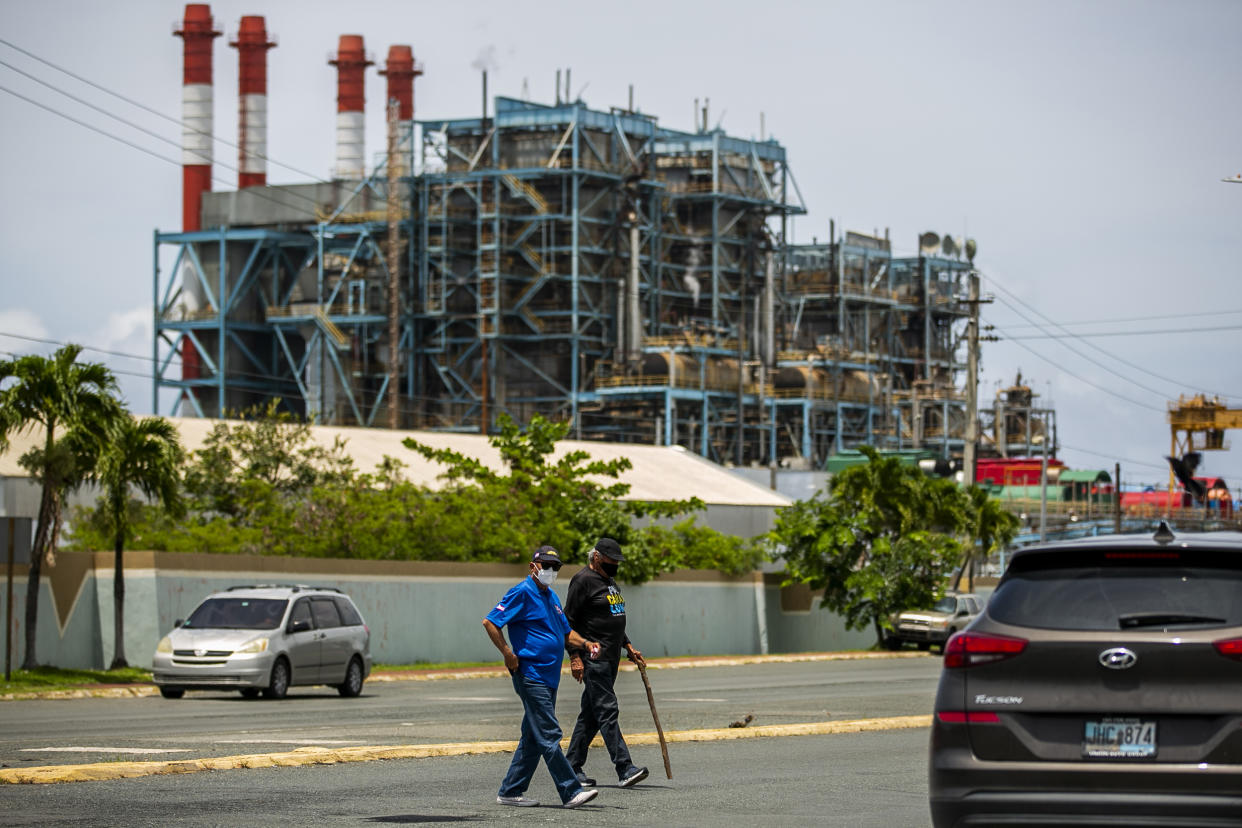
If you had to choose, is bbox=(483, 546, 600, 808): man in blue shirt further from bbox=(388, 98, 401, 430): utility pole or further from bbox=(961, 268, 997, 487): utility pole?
bbox=(388, 98, 401, 430): utility pole

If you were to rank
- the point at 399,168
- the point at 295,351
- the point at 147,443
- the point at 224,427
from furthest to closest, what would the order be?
the point at 295,351, the point at 399,168, the point at 224,427, the point at 147,443

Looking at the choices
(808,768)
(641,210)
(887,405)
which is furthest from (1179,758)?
(887,405)

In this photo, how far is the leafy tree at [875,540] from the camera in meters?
48.3

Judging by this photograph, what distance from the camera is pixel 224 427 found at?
43531 mm

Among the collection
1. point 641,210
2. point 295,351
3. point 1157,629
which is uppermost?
point 641,210

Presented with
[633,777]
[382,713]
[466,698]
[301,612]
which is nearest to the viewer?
[633,777]

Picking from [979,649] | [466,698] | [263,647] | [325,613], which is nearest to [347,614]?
[325,613]

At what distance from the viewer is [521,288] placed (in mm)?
93188

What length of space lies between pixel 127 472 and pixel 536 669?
67.6ft

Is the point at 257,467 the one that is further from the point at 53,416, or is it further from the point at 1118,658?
the point at 1118,658

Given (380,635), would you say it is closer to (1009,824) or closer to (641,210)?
(1009,824)

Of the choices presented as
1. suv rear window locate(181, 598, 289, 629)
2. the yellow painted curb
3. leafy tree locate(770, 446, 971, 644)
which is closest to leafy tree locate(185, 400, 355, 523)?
leafy tree locate(770, 446, 971, 644)

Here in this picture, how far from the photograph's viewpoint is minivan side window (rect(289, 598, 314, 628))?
25.9 meters

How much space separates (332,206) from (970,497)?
5456 centimetres
